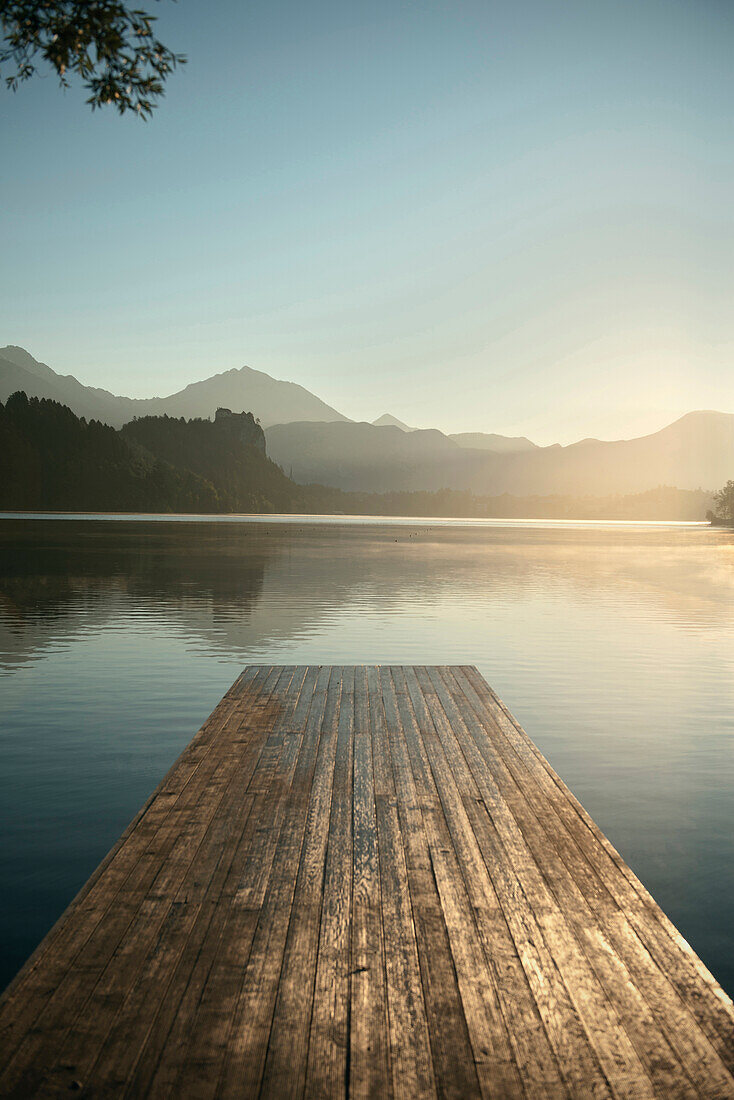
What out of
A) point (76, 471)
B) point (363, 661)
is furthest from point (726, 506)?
point (363, 661)

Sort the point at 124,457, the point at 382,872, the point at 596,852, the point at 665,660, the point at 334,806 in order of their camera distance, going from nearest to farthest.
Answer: the point at 382,872
the point at 596,852
the point at 334,806
the point at 665,660
the point at 124,457

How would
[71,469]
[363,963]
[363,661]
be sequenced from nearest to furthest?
[363,963] < [363,661] < [71,469]

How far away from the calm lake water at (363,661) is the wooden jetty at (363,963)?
1230 mm

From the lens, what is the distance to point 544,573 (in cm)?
3481

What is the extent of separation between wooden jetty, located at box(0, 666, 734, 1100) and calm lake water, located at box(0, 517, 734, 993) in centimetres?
123

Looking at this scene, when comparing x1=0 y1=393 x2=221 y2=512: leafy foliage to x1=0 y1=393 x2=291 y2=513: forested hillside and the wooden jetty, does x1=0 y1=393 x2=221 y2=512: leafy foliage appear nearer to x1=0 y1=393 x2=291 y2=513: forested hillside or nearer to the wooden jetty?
x1=0 y1=393 x2=291 y2=513: forested hillside

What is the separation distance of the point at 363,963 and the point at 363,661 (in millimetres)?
10568

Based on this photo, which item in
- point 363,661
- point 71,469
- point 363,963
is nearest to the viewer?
point 363,963

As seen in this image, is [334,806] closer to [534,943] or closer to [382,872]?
[382,872]

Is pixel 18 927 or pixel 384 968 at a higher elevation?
pixel 384 968

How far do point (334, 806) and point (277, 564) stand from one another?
1229 inches

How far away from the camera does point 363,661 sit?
544 inches

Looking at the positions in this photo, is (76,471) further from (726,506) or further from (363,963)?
(363,963)

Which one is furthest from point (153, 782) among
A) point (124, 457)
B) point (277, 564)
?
point (124, 457)
